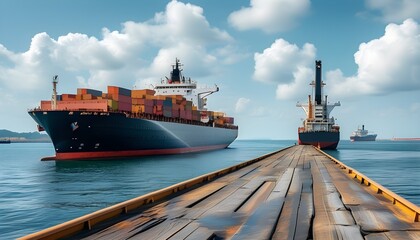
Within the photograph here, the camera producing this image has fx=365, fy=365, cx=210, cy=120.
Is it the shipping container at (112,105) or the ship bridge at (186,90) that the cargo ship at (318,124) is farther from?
the shipping container at (112,105)

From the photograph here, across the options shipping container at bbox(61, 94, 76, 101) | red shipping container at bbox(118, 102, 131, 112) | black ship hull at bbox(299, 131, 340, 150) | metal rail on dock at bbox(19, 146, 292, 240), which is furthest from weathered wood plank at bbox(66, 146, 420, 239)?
black ship hull at bbox(299, 131, 340, 150)

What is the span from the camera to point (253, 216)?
7.95 m

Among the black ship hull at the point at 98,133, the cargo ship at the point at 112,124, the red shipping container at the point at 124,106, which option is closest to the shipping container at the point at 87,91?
the cargo ship at the point at 112,124

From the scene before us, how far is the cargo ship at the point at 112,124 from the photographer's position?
4316 centimetres

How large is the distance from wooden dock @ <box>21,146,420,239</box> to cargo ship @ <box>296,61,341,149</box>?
6998cm

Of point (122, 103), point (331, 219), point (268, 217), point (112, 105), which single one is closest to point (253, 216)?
point (268, 217)

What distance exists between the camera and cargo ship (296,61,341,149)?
262 ft

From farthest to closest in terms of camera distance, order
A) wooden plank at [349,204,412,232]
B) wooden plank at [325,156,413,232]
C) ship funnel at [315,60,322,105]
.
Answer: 1. ship funnel at [315,60,322,105]
2. wooden plank at [325,156,413,232]
3. wooden plank at [349,204,412,232]

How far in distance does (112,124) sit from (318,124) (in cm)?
5859

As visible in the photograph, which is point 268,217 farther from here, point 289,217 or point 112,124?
point 112,124

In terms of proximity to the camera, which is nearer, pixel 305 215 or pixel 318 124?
pixel 305 215

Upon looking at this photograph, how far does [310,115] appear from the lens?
305ft

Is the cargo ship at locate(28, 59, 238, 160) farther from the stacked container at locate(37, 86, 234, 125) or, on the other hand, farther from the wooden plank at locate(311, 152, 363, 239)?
the wooden plank at locate(311, 152, 363, 239)

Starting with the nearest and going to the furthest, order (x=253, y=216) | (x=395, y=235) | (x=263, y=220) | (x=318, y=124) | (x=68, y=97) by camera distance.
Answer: (x=395, y=235) → (x=263, y=220) → (x=253, y=216) → (x=68, y=97) → (x=318, y=124)
